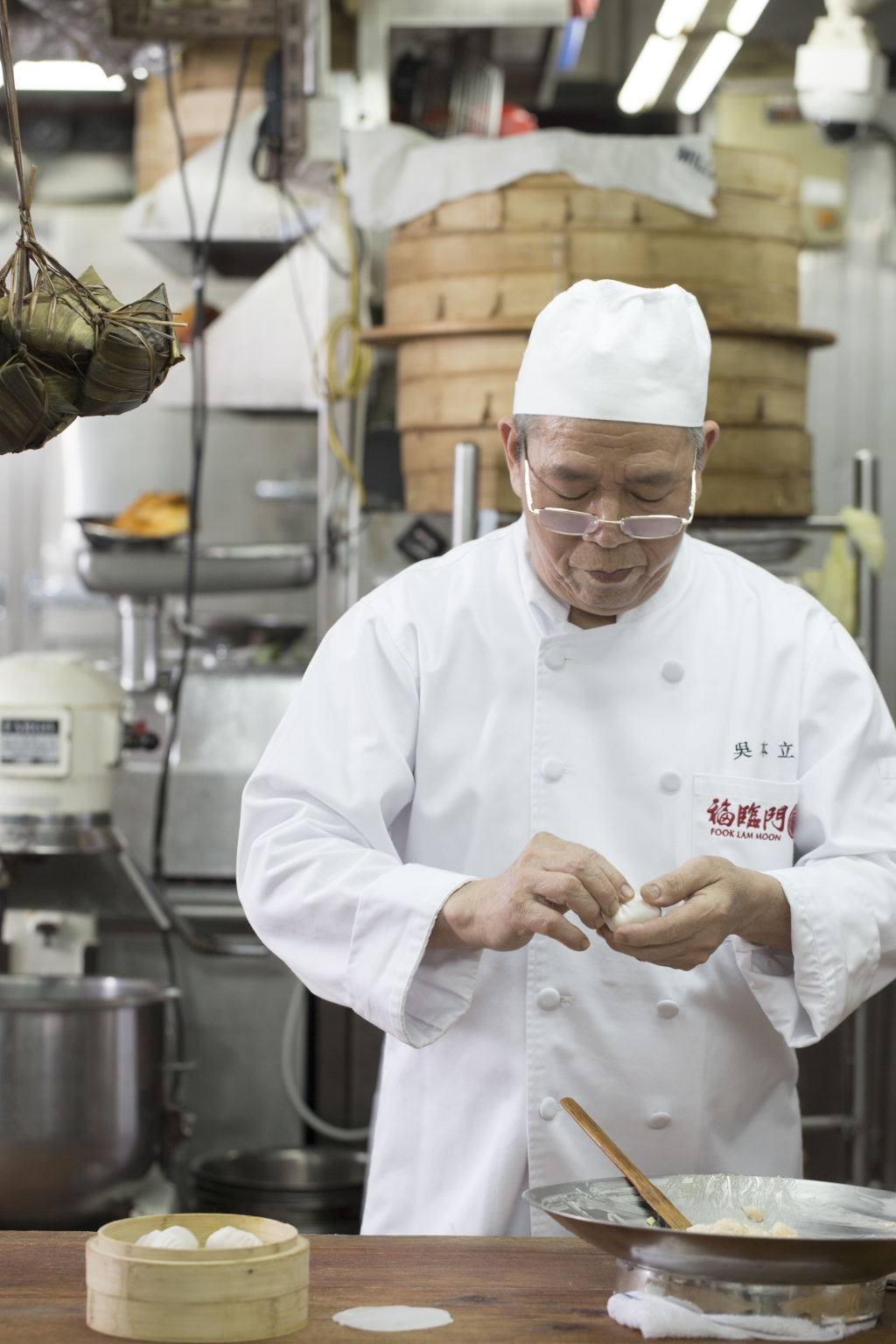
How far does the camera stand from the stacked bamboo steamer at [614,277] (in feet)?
8.11

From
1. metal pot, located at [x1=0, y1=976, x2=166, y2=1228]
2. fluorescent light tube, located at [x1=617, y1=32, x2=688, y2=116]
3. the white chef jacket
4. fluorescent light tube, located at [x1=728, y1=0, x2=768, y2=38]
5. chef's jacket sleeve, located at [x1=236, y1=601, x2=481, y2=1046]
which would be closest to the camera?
chef's jacket sleeve, located at [x1=236, y1=601, x2=481, y2=1046]

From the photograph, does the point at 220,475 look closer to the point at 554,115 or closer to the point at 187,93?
the point at 554,115

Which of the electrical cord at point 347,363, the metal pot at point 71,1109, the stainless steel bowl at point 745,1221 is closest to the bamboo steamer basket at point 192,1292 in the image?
the stainless steel bowl at point 745,1221

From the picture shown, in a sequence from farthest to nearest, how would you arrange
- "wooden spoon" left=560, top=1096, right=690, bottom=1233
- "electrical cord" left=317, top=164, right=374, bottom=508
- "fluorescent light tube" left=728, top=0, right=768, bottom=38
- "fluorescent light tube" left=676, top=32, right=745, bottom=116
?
"fluorescent light tube" left=676, top=32, right=745, bottom=116 < "fluorescent light tube" left=728, top=0, right=768, bottom=38 < "electrical cord" left=317, top=164, right=374, bottom=508 < "wooden spoon" left=560, top=1096, right=690, bottom=1233

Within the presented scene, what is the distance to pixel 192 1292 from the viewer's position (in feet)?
3.42

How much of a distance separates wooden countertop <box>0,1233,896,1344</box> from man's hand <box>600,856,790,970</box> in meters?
0.27

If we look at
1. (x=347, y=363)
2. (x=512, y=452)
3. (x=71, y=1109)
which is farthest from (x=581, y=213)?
(x=71, y=1109)

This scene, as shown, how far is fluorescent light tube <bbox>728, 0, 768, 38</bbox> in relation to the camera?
414 centimetres

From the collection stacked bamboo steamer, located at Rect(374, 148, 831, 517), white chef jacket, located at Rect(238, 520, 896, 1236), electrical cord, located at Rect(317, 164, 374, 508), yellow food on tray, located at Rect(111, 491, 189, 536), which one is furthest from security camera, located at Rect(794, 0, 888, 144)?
white chef jacket, located at Rect(238, 520, 896, 1236)

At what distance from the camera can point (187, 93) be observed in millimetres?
3385

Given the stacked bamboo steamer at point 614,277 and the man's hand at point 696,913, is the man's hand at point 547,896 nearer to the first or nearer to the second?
the man's hand at point 696,913

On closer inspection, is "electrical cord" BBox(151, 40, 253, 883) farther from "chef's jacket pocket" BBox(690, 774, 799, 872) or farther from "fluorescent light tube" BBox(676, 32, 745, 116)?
"fluorescent light tube" BBox(676, 32, 745, 116)

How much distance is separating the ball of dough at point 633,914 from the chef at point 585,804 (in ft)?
0.45

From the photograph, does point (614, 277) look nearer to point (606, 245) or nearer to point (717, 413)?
point (606, 245)
